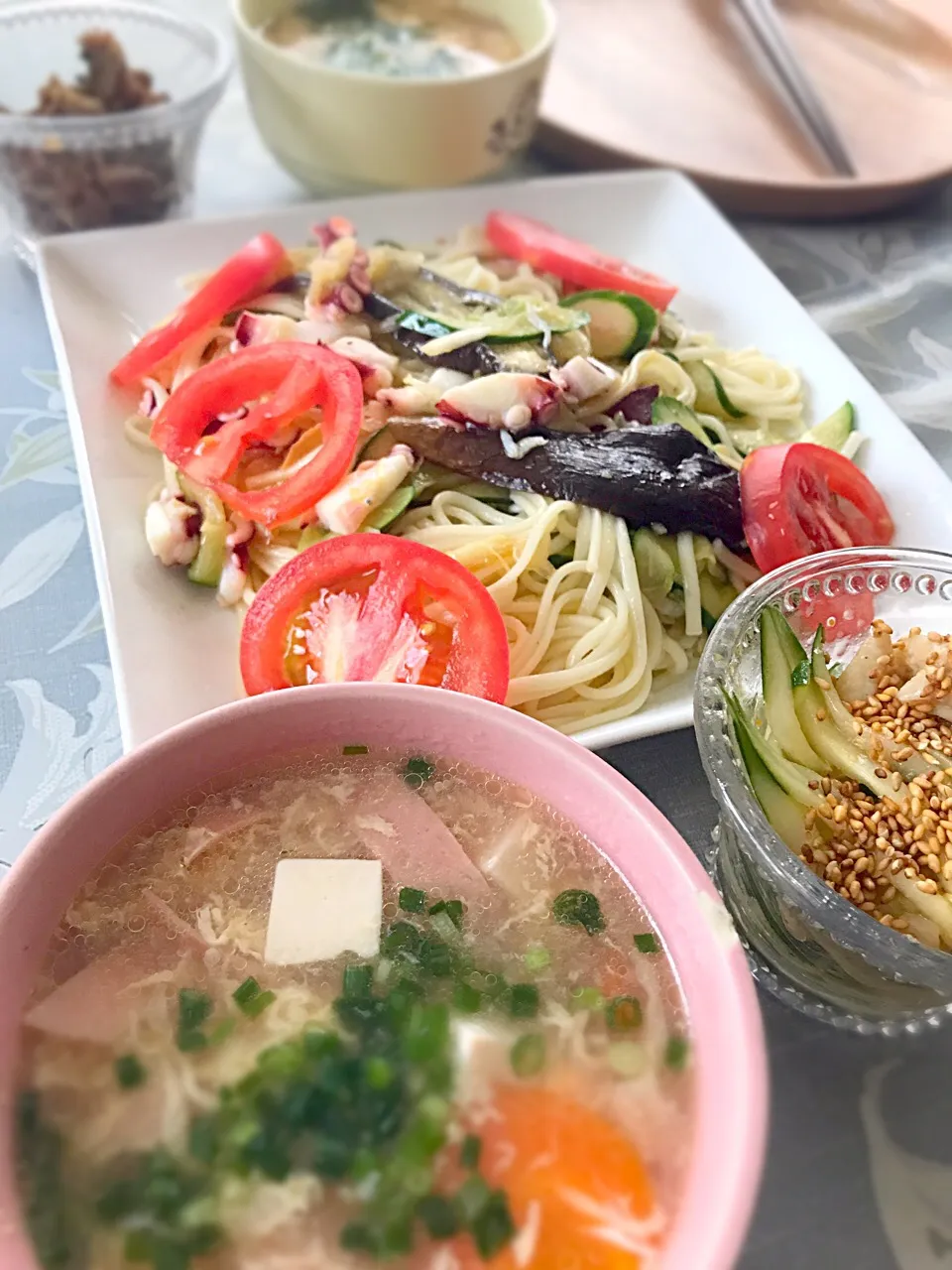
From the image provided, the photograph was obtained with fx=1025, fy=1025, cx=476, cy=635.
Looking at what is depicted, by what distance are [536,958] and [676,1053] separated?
17 cm

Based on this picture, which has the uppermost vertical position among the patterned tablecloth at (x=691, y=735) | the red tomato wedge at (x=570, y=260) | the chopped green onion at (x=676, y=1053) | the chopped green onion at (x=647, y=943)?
the red tomato wedge at (x=570, y=260)

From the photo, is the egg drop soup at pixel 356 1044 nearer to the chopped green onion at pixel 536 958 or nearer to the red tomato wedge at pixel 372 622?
the chopped green onion at pixel 536 958

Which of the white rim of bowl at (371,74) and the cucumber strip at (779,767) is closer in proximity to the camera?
the cucumber strip at (779,767)

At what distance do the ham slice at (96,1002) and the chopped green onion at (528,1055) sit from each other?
371 mm

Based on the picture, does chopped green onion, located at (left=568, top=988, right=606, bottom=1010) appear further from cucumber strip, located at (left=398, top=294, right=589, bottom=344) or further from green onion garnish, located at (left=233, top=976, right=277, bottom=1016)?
cucumber strip, located at (left=398, top=294, right=589, bottom=344)

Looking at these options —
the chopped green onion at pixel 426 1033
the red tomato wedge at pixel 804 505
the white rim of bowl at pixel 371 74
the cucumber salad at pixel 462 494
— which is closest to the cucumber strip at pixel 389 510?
the cucumber salad at pixel 462 494

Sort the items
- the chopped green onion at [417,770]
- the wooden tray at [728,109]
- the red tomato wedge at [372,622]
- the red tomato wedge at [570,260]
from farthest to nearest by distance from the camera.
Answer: the wooden tray at [728,109] → the red tomato wedge at [570,260] → the red tomato wedge at [372,622] → the chopped green onion at [417,770]

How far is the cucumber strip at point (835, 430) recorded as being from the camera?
2.00m

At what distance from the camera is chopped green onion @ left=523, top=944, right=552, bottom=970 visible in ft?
3.51

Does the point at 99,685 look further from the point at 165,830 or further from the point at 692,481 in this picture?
the point at 692,481

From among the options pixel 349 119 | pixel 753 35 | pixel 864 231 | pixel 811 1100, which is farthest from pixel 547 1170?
pixel 753 35

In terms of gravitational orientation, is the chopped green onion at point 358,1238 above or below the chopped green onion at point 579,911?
below

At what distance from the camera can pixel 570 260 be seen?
89.5 inches

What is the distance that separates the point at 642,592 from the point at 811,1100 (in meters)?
0.86
